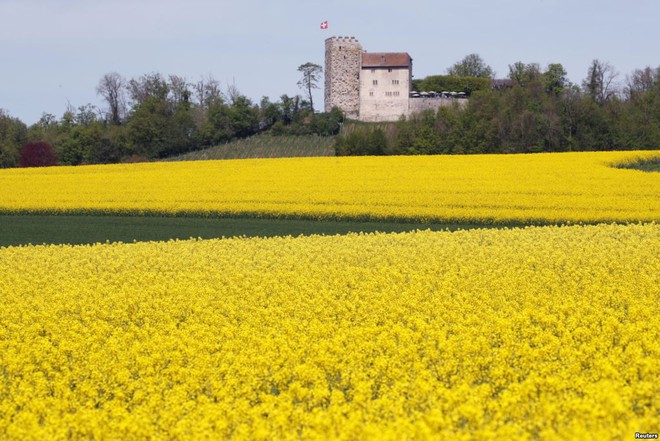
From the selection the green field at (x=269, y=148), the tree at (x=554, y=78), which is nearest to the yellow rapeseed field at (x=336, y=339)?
the green field at (x=269, y=148)

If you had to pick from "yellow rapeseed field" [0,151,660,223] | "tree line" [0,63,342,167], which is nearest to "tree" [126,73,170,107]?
"tree line" [0,63,342,167]

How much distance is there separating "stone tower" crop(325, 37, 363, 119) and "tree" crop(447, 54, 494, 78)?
A: 157 ft

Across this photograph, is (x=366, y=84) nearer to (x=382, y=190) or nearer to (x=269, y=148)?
(x=269, y=148)

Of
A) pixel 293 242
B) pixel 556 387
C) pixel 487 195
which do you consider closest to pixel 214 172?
pixel 487 195

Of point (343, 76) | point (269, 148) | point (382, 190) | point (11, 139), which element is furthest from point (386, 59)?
point (382, 190)

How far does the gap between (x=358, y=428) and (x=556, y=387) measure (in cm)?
228

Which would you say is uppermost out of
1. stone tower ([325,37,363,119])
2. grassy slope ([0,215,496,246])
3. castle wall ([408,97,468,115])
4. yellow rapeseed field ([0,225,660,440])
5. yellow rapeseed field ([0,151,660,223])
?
stone tower ([325,37,363,119])

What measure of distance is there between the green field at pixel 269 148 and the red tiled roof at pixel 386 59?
692 inches

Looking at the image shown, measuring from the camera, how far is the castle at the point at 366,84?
10394cm

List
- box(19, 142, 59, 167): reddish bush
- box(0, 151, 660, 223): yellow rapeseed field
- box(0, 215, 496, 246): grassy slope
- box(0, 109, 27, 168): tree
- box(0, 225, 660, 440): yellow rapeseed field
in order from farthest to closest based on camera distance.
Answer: box(0, 109, 27, 168): tree → box(19, 142, 59, 167): reddish bush → box(0, 151, 660, 223): yellow rapeseed field → box(0, 215, 496, 246): grassy slope → box(0, 225, 660, 440): yellow rapeseed field

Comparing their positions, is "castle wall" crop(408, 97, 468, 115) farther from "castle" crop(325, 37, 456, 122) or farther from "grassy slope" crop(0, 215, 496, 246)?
"grassy slope" crop(0, 215, 496, 246)

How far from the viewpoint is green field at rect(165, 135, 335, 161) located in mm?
83062

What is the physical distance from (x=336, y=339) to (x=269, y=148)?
256ft

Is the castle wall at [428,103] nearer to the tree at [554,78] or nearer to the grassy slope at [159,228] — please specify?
the tree at [554,78]
